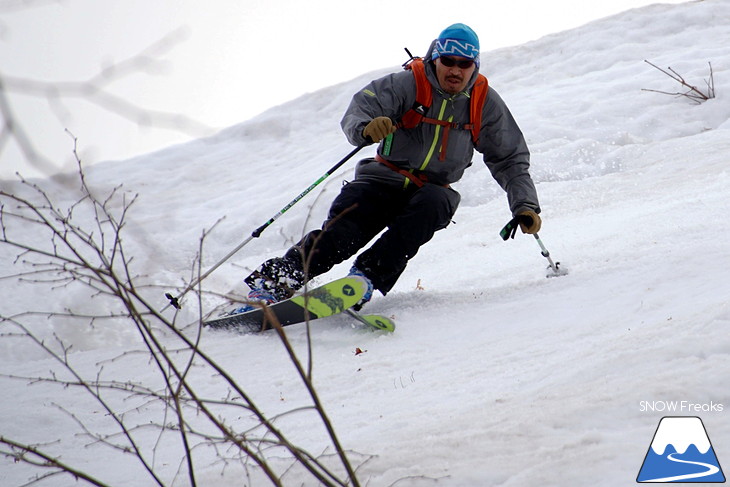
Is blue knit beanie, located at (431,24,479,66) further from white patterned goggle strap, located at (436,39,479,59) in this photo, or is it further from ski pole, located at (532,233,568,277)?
ski pole, located at (532,233,568,277)

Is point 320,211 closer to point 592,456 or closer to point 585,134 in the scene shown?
point 585,134

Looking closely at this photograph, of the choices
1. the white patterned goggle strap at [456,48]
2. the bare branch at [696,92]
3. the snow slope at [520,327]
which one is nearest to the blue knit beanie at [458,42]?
the white patterned goggle strap at [456,48]

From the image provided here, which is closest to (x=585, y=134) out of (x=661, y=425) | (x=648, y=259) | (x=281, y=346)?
(x=648, y=259)

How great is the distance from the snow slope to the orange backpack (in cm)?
82

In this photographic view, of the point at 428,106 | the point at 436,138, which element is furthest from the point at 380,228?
the point at 428,106

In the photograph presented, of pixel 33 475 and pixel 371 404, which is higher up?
pixel 33 475

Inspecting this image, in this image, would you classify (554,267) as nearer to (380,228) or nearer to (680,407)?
(380,228)

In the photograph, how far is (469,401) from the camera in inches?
121

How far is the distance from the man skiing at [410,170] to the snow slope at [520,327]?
377mm

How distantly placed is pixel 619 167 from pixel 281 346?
5337mm

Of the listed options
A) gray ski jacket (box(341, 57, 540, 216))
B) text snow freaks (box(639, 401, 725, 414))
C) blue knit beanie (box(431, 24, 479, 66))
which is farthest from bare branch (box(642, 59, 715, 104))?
text snow freaks (box(639, 401, 725, 414))

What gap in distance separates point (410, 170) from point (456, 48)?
84 cm

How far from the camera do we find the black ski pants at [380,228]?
14.9 ft

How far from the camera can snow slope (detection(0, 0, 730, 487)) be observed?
2.44 m
